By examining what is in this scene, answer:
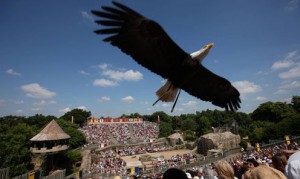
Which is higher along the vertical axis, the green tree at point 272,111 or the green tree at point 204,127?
the green tree at point 272,111

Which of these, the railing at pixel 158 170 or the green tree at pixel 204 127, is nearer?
the railing at pixel 158 170

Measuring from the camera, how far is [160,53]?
4.32 meters

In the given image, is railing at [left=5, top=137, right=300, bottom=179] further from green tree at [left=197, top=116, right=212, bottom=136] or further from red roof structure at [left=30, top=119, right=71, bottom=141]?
green tree at [left=197, top=116, right=212, bottom=136]

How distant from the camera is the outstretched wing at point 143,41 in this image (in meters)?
3.63

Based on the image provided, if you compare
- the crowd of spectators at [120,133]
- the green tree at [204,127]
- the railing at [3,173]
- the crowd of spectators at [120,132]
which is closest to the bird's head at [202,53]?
the railing at [3,173]

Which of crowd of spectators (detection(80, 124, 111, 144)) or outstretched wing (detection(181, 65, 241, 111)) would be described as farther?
crowd of spectators (detection(80, 124, 111, 144))

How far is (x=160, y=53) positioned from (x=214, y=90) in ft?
6.97

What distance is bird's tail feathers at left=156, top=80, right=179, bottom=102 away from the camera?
15.3ft

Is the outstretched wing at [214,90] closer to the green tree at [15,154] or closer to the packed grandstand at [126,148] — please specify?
the packed grandstand at [126,148]

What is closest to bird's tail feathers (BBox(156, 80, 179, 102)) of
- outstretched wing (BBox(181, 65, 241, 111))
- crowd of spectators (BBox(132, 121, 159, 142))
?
outstretched wing (BBox(181, 65, 241, 111))

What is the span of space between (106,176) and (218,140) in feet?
65.0

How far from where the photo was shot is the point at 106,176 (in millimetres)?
18484

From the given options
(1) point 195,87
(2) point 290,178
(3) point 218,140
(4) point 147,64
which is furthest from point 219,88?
(3) point 218,140

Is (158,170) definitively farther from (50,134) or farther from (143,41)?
(143,41)
